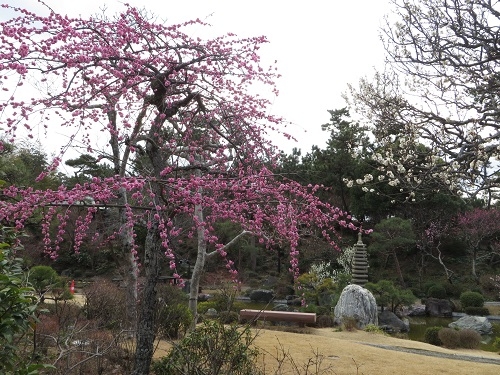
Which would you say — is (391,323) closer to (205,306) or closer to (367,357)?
(205,306)

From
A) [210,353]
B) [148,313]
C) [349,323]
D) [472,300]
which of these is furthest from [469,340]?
[148,313]

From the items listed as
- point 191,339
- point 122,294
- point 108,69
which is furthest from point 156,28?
point 122,294

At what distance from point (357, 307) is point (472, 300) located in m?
7.73

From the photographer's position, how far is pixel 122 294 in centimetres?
1132

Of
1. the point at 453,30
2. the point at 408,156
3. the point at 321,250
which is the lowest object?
the point at 321,250

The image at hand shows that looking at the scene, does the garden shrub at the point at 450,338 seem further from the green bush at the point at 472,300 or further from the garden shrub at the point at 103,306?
the garden shrub at the point at 103,306

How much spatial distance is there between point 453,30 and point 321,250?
19.1 metres

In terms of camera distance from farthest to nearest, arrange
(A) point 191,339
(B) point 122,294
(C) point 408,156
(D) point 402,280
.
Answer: (D) point 402,280 < (B) point 122,294 < (C) point 408,156 < (A) point 191,339

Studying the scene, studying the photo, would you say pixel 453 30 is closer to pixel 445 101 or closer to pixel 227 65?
pixel 445 101

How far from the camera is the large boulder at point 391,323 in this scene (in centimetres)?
1623

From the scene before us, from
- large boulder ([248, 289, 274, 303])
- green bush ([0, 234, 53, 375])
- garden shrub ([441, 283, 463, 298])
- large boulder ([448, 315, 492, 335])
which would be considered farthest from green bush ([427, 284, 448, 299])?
green bush ([0, 234, 53, 375])

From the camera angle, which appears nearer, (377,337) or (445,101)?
(445,101)

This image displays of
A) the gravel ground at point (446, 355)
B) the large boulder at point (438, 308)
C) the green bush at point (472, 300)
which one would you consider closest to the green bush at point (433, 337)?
the gravel ground at point (446, 355)

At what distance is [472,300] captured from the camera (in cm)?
2027
